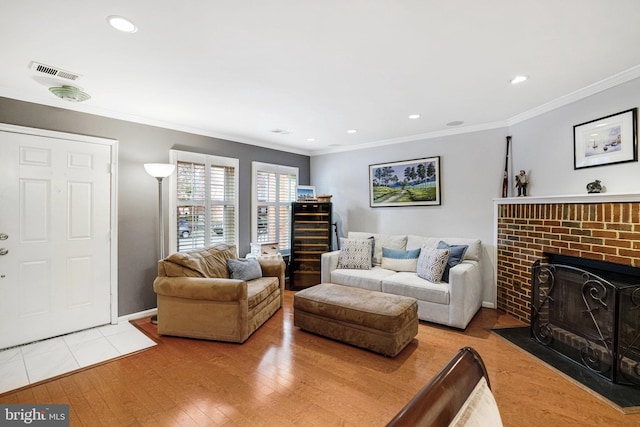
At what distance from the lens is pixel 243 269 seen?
3.58 metres

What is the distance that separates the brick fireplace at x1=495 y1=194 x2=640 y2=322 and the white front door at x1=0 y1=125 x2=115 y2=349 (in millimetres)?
4733

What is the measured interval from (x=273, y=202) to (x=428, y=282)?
280 centimetres

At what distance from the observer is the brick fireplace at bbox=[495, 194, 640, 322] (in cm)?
231

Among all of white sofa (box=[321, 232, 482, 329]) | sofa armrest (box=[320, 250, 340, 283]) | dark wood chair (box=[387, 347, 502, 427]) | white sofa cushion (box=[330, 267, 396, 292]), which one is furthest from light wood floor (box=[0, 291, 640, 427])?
sofa armrest (box=[320, 250, 340, 283])

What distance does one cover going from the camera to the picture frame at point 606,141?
241 cm

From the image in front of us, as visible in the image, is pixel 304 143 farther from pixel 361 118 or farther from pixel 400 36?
pixel 400 36

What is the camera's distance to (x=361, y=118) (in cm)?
359

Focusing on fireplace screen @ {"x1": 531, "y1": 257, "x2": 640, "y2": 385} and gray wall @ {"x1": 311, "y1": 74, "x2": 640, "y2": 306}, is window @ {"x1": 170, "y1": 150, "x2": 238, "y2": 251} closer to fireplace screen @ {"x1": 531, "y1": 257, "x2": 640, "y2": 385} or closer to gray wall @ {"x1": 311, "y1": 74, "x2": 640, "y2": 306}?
gray wall @ {"x1": 311, "y1": 74, "x2": 640, "y2": 306}

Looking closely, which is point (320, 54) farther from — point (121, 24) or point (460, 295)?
point (460, 295)

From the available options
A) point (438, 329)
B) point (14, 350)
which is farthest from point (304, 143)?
point (14, 350)

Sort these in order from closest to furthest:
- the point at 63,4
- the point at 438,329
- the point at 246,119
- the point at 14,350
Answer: the point at 63,4 < the point at 14,350 < the point at 438,329 < the point at 246,119

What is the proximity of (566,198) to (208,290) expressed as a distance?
360 centimetres

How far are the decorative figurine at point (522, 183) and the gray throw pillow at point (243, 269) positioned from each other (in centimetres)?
338

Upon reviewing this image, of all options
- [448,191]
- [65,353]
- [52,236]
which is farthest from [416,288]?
[52,236]
